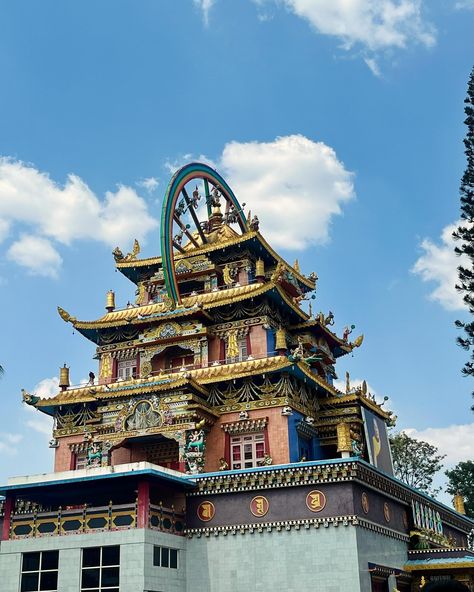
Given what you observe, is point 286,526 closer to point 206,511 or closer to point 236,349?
point 206,511

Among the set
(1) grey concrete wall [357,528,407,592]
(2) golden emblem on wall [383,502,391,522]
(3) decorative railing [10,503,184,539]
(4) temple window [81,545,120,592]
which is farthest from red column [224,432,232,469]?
(4) temple window [81,545,120,592]

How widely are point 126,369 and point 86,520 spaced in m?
11.6

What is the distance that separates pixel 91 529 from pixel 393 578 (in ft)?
39.3

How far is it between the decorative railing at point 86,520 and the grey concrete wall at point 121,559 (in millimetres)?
260

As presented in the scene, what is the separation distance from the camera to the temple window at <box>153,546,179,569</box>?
25.3 m

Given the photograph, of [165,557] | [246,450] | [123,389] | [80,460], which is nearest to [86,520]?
[165,557]

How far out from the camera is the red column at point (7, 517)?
26688 millimetres

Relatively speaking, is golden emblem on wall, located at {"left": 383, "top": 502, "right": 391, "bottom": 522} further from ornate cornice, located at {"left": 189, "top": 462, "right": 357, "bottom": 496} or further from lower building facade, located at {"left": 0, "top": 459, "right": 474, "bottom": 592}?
ornate cornice, located at {"left": 189, "top": 462, "right": 357, "bottom": 496}

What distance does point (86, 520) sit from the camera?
2556cm

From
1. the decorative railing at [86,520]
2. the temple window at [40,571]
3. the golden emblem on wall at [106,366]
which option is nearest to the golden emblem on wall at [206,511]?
the decorative railing at [86,520]

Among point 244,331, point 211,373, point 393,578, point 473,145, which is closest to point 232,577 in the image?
point 393,578

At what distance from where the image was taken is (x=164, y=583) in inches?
997

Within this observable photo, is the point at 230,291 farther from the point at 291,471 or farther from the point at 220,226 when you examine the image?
the point at 291,471

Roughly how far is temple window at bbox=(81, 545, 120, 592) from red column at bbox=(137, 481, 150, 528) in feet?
4.06
